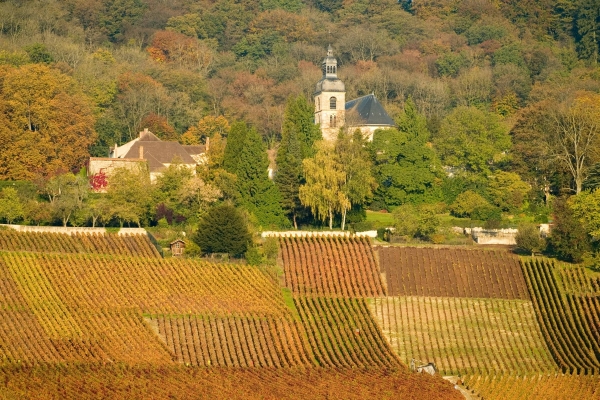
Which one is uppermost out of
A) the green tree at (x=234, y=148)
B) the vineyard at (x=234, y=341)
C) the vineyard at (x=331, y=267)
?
A: the green tree at (x=234, y=148)

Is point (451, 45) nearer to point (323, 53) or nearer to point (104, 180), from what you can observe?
point (323, 53)

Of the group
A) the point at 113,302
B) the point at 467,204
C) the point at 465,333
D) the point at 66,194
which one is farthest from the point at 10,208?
the point at 465,333

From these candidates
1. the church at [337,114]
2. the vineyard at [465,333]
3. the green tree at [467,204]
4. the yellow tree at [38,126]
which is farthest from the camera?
the church at [337,114]

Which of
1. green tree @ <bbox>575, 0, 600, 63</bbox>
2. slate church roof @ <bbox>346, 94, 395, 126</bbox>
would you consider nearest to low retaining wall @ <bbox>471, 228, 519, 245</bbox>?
slate church roof @ <bbox>346, 94, 395, 126</bbox>

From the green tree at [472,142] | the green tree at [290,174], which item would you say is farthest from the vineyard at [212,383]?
the green tree at [472,142]

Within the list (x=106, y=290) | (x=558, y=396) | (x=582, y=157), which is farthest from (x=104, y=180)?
(x=558, y=396)

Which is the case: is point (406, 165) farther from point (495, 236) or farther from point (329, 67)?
point (329, 67)

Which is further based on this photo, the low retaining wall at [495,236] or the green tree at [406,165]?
the green tree at [406,165]

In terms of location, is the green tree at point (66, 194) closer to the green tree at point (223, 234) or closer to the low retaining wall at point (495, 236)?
the green tree at point (223, 234)
